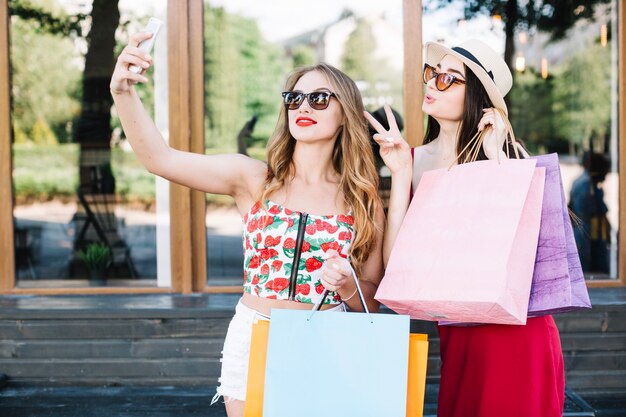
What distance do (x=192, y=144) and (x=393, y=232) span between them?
2760 mm

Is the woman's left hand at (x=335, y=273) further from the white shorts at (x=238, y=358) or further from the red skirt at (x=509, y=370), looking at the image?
the red skirt at (x=509, y=370)

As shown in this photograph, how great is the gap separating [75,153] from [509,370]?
8.61 meters

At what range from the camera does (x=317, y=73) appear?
2234 mm

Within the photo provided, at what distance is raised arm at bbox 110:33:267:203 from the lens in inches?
76.7

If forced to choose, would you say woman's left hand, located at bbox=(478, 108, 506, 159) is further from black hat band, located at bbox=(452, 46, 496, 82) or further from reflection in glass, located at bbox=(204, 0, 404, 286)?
reflection in glass, located at bbox=(204, 0, 404, 286)

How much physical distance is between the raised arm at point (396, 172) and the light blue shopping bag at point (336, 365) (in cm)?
42

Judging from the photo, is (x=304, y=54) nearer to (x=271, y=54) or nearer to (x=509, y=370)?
(x=271, y=54)

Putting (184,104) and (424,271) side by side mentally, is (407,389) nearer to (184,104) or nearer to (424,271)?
(424,271)

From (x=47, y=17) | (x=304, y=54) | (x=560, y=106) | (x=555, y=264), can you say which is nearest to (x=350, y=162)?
(x=555, y=264)

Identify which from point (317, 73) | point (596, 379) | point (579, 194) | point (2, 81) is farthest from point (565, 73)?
point (317, 73)

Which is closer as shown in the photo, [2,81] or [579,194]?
[2,81]

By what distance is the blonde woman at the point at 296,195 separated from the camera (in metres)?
2.13

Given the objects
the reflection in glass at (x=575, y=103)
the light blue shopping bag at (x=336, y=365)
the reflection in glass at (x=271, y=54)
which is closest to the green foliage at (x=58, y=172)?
the reflection in glass at (x=271, y=54)

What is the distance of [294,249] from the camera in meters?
2.12
